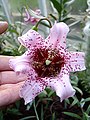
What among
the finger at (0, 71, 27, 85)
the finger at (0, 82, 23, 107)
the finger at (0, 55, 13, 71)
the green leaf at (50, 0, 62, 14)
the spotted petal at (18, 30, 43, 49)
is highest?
the green leaf at (50, 0, 62, 14)

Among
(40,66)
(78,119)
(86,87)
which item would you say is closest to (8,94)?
(40,66)

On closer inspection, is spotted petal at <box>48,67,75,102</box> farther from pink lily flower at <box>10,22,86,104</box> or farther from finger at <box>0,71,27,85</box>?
finger at <box>0,71,27,85</box>

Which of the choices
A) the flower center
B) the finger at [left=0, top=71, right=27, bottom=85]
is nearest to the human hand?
the finger at [left=0, top=71, right=27, bottom=85]

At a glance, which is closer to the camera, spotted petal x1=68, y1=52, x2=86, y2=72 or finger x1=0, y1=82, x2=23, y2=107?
spotted petal x1=68, y1=52, x2=86, y2=72

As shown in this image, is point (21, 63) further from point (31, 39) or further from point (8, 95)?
point (8, 95)

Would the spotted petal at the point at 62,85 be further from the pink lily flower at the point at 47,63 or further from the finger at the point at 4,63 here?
the finger at the point at 4,63

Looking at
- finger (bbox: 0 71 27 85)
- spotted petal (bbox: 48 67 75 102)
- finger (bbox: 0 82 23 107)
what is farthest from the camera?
finger (bbox: 0 71 27 85)

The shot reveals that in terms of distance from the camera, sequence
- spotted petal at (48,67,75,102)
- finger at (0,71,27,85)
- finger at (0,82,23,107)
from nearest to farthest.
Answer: spotted petal at (48,67,75,102) < finger at (0,82,23,107) < finger at (0,71,27,85)
